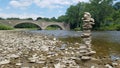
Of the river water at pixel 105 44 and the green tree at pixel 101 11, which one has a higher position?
the green tree at pixel 101 11

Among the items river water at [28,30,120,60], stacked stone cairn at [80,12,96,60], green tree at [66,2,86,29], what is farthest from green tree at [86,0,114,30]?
stacked stone cairn at [80,12,96,60]

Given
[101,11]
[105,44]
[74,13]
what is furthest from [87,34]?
[74,13]

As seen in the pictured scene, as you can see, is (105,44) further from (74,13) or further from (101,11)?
(74,13)

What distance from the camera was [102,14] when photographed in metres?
94.8

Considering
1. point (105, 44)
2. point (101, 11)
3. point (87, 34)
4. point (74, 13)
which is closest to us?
point (87, 34)

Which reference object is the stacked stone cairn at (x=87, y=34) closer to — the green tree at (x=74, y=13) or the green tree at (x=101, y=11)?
the green tree at (x=101, y=11)

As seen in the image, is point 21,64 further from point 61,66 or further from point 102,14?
point 102,14

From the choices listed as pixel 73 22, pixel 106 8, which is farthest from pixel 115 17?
pixel 73 22

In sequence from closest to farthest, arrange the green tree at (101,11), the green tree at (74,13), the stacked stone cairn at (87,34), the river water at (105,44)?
the stacked stone cairn at (87,34), the river water at (105,44), the green tree at (101,11), the green tree at (74,13)

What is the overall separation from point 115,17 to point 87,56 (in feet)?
339

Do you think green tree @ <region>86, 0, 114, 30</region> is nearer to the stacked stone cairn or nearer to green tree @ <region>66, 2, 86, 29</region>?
green tree @ <region>66, 2, 86, 29</region>

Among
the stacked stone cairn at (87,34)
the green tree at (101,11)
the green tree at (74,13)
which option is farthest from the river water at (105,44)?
the green tree at (74,13)

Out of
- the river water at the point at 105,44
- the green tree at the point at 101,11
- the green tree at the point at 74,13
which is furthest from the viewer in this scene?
the green tree at the point at 74,13

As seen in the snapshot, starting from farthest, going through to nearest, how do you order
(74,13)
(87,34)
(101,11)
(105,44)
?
1. (74,13)
2. (101,11)
3. (105,44)
4. (87,34)
